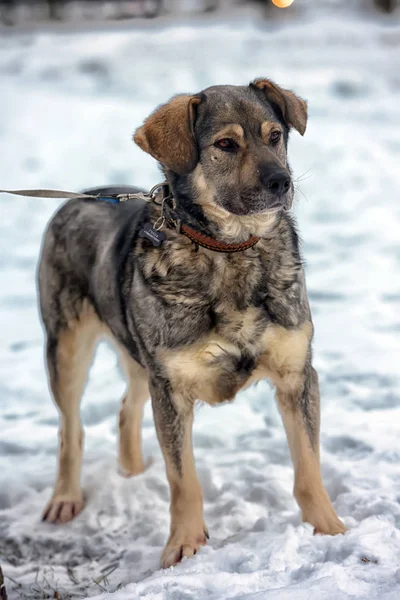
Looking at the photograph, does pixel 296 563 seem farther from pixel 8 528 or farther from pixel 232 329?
pixel 8 528

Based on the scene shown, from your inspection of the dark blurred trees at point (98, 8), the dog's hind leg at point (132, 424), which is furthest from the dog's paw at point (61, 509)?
A: the dark blurred trees at point (98, 8)

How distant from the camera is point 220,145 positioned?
353 centimetres

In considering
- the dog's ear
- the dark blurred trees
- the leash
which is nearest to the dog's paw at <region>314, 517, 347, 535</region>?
the leash

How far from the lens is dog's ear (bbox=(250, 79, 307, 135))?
3748 mm

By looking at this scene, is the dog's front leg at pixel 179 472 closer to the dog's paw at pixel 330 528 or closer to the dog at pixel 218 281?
the dog at pixel 218 281

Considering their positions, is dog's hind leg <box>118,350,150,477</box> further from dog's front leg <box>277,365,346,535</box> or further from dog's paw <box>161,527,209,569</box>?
dog's front leg <box>277,365,346,535</box>

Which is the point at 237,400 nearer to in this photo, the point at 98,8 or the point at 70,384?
the point at 70,384

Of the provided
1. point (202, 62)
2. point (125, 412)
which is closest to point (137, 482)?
point (125, 412)

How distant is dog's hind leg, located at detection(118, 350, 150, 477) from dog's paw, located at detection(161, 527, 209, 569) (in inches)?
40.3

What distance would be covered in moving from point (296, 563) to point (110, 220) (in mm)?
2145

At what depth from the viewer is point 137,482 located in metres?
4.63

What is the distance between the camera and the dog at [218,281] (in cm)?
353

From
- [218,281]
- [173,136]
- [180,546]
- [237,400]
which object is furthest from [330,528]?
[237,400]

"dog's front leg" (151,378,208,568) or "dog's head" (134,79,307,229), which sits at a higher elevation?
"dog's head" (134,79,307,229)
